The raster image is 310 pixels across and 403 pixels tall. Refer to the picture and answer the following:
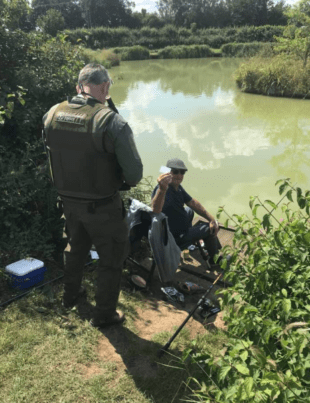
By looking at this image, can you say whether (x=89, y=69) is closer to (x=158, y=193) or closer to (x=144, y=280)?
(x=158, y=193)

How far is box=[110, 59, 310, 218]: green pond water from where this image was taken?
6598 mm

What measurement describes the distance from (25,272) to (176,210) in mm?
1484

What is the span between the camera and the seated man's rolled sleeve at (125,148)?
221 centimetres

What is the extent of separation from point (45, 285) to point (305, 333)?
2.45m

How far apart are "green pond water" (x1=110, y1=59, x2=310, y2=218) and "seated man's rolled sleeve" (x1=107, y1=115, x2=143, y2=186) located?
3589mm

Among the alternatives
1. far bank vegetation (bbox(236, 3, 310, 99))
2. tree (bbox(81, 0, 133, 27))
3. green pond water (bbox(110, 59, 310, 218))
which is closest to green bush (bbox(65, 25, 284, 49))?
tree (bbox(81, 0, 133, 27))

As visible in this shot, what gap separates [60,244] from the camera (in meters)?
3.66

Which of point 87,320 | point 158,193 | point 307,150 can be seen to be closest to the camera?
point 87,320

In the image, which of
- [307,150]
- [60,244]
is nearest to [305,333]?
[60,244]

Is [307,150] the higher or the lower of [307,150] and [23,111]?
the lower

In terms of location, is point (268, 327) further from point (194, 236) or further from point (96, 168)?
point (194, 236)

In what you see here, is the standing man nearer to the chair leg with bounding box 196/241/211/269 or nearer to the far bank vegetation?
the chair leg with bounding box 196/241/211/269

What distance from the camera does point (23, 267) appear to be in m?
3.04

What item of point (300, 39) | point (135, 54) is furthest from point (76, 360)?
point (135, 54)
